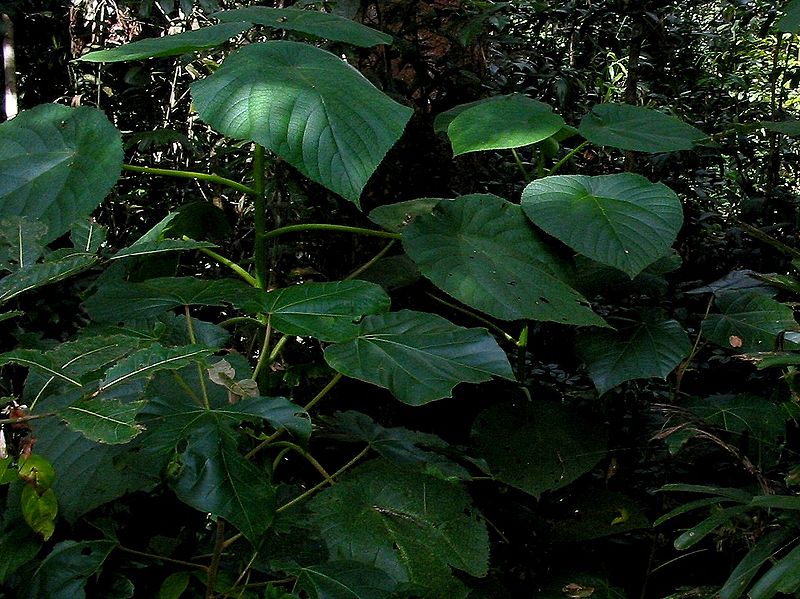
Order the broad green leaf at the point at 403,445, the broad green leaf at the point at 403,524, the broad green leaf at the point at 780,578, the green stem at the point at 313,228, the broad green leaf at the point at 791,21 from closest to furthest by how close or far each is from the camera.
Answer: the broad green leaf at the point at 780,578 → the broad green leaf at the point at 403,524 → the broad green leaf at the point at 403,445 → the green stem at the point at 313,228 → the broad green leaf at the point at 791,21

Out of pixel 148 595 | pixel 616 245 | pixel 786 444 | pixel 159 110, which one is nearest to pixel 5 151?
pixel 148 595

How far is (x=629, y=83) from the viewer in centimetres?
237

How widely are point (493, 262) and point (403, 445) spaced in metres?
0.37

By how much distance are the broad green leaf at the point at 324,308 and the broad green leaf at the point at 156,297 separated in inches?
2.6

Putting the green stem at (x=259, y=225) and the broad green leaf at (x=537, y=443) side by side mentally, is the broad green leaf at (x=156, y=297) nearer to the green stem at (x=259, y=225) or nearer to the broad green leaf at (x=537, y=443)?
the green stem at (x=259, y=225)

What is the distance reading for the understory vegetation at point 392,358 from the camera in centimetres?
99

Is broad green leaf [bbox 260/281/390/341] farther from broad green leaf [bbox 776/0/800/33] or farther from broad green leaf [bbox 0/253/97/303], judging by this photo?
broad green leaf [bbox 776/0/800/33]

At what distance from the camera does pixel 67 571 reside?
961 mm

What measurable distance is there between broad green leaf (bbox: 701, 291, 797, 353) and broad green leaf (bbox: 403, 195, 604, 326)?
292 millimetres

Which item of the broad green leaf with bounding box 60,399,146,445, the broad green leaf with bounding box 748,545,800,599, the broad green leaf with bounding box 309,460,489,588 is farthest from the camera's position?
the broad green leaf with bounding box 309,460,489,588

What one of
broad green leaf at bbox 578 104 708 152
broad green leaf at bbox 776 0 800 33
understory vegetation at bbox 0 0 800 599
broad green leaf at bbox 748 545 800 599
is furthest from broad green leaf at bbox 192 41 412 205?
broad green leaf at bbox 776 0 800 33

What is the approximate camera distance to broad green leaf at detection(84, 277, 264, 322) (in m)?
1.21

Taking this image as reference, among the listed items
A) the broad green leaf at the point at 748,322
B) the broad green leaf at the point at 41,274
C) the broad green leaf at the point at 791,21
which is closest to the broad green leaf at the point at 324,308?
the broad green leaf at the point at 41,274

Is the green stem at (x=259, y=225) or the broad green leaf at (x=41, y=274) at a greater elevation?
the broad green leaf at (x=41, y=274)
